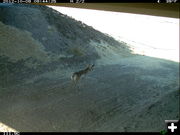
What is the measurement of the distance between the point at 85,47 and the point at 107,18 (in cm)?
1092

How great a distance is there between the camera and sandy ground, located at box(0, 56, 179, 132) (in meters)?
6.62

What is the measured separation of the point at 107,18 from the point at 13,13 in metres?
11.2

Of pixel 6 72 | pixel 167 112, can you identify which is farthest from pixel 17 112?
pixel 167 112

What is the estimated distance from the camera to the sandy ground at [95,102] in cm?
662

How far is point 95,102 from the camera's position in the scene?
26.3 feet

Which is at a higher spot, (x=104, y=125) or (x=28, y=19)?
(x=28, y=19)

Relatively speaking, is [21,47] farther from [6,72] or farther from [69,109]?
[69,109]

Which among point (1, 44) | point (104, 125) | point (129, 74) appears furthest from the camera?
point (1, 44)

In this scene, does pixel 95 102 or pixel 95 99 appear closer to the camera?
pixel 95 102

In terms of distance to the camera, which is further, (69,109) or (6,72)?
(6,72)

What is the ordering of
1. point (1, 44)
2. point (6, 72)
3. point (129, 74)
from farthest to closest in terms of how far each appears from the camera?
1. point (1, 44)
2. point (129, 74)
3. point (6, 72)

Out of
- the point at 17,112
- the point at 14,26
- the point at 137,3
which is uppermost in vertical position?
the point at 137,3

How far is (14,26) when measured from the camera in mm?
14219

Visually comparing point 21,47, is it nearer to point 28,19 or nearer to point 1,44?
point 1,44
